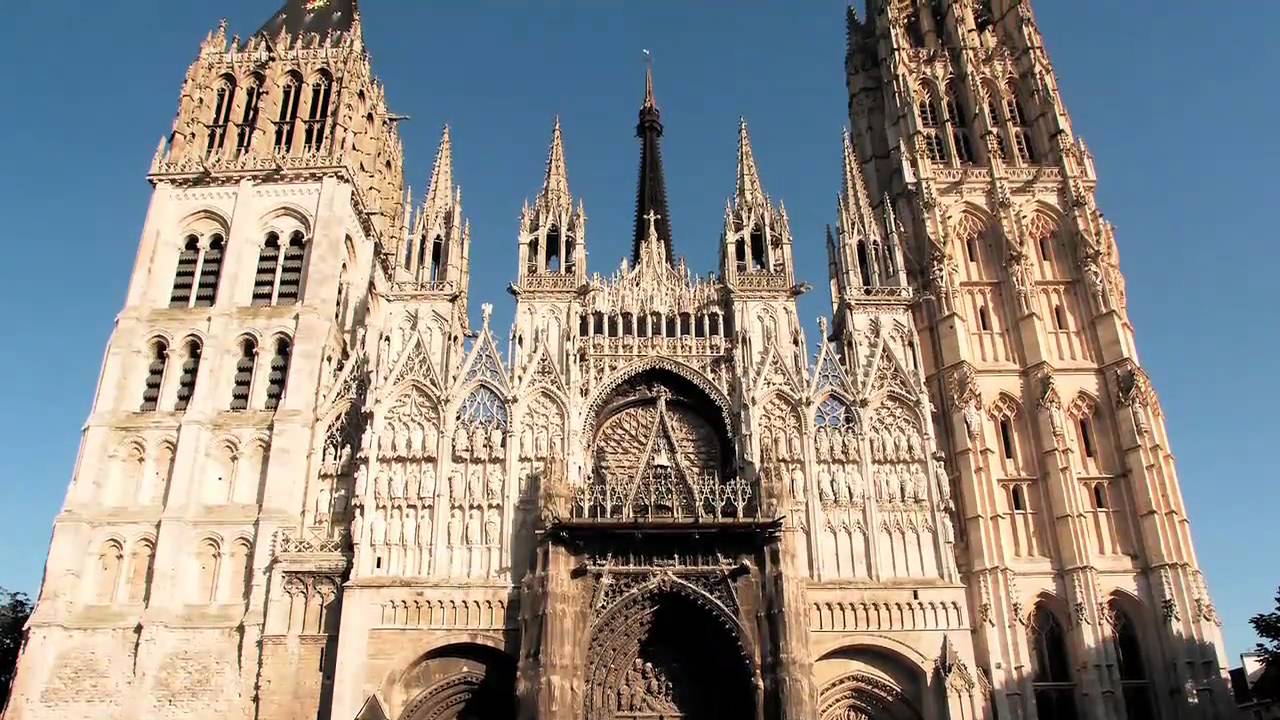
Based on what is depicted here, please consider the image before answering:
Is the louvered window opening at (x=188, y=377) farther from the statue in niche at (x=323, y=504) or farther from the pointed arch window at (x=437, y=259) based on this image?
the pointed arch window at (x=437, y=259)

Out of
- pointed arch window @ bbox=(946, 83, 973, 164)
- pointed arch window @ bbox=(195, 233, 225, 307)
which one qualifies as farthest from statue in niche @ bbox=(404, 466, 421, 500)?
pointed arch window @ bbox=(946, 83, 973, 164)

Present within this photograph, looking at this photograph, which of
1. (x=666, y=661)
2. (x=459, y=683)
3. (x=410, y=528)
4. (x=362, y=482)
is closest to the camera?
(x=459, y=683)

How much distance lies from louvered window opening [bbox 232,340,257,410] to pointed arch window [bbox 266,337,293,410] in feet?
1.96

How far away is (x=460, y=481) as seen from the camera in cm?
2955

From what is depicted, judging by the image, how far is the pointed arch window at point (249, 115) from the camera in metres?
36.7

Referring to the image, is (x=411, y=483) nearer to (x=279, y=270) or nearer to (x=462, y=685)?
(x=462, y=685)

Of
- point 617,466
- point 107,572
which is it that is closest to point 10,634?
point 107,572

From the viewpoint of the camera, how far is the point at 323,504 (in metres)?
30.1

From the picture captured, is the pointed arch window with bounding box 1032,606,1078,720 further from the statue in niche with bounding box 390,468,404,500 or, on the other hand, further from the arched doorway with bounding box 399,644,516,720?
the statue in niche with bounding box 390,468,404,500

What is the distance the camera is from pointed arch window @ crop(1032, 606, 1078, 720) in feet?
91.9

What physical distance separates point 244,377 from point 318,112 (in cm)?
1168

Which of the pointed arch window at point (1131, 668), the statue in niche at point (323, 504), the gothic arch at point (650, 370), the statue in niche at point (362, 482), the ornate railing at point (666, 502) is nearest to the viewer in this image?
the ornate railing at point (666, 502)

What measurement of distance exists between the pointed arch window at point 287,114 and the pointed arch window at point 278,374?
27.7 ft

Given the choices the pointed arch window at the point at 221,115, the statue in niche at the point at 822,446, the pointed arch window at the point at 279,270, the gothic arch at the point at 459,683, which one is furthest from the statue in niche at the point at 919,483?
the pointed arch window at the point at 221,115
